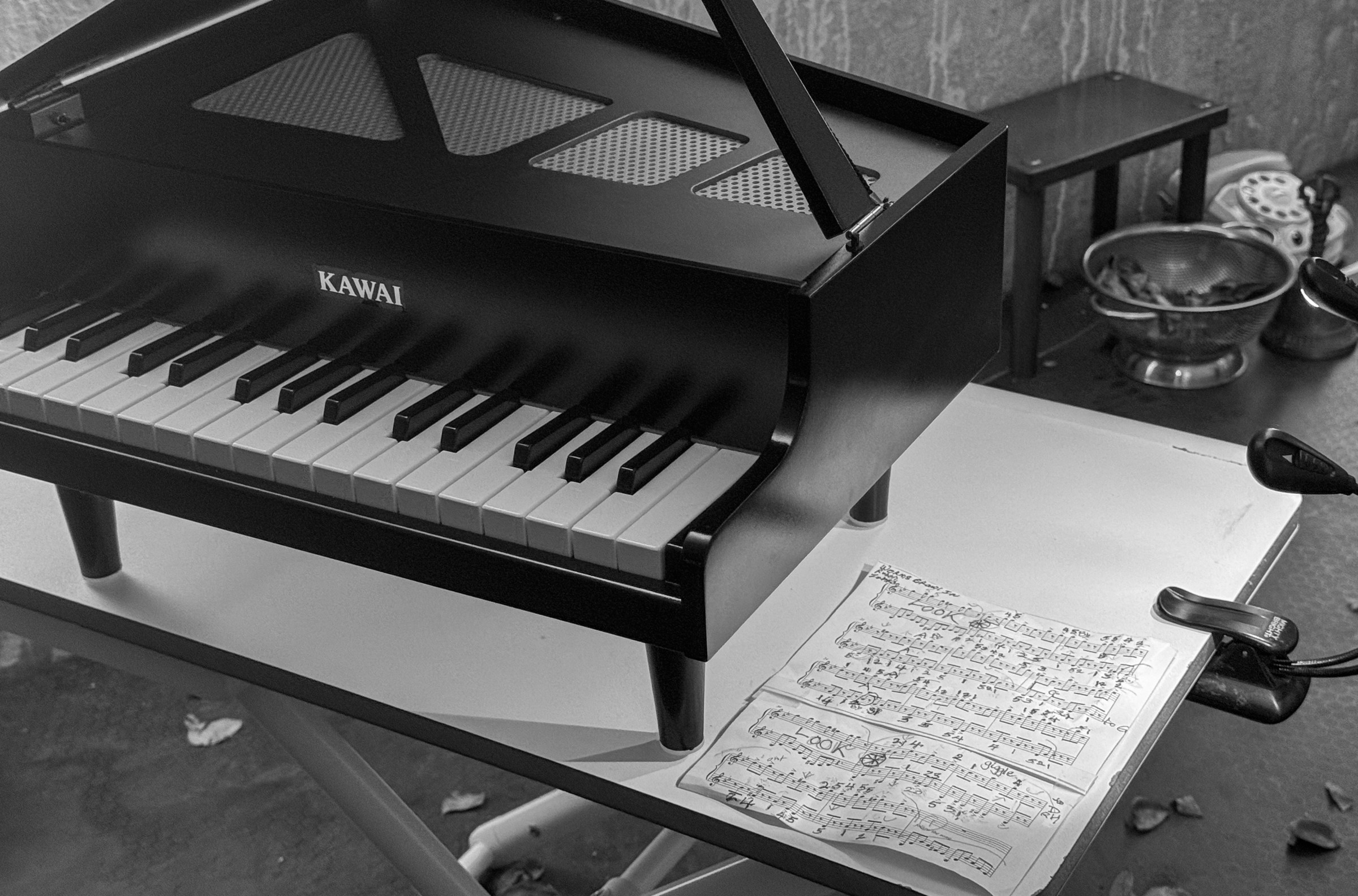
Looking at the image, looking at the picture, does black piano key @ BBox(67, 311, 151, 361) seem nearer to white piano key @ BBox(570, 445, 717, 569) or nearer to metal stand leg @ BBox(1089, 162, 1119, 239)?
white piano key @ BBox(570, 445, 717, 569)

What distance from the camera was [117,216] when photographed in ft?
5.73

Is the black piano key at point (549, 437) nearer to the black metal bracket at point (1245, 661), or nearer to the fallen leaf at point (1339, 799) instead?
the black metal bracket at point (1245, 661)

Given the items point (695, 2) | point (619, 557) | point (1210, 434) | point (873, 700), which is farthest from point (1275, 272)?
point (619, 557)

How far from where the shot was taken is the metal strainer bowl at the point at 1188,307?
12.3 feet

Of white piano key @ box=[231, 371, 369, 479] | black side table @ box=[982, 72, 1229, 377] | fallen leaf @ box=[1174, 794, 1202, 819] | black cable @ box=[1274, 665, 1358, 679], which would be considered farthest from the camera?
black side table @ box=[982, 72, 1229, 377]

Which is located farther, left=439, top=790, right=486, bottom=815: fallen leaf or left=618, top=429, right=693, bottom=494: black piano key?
left=439, top=790, right=486, bottom=815: fallen leaf

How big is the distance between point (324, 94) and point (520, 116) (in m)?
0.27

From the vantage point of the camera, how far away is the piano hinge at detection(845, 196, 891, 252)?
4.57 feet

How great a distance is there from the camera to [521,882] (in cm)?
248

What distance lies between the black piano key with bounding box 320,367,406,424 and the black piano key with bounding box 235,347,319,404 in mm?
83

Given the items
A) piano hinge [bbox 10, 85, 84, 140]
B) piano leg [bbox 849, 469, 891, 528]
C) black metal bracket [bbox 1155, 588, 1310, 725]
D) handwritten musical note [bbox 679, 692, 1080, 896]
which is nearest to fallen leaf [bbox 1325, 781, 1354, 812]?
black metal bracket [bbox 1155, 588, 1310, 725]

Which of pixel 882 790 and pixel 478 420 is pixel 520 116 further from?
pixel 882 790

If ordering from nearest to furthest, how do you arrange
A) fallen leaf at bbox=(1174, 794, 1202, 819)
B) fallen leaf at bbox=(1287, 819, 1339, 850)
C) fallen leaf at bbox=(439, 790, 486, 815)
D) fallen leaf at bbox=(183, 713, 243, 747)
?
fallen leaf at bbox=(1287, 819, 1339, 850) < fallen leaf at bbox=(1174, 794, 1202, 819) < fallen leaf at bbox=(439, 790, 486, 815) < fallen leaf at bbox=(183, 713, 243, 747)

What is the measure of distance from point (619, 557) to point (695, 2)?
7.72ft
